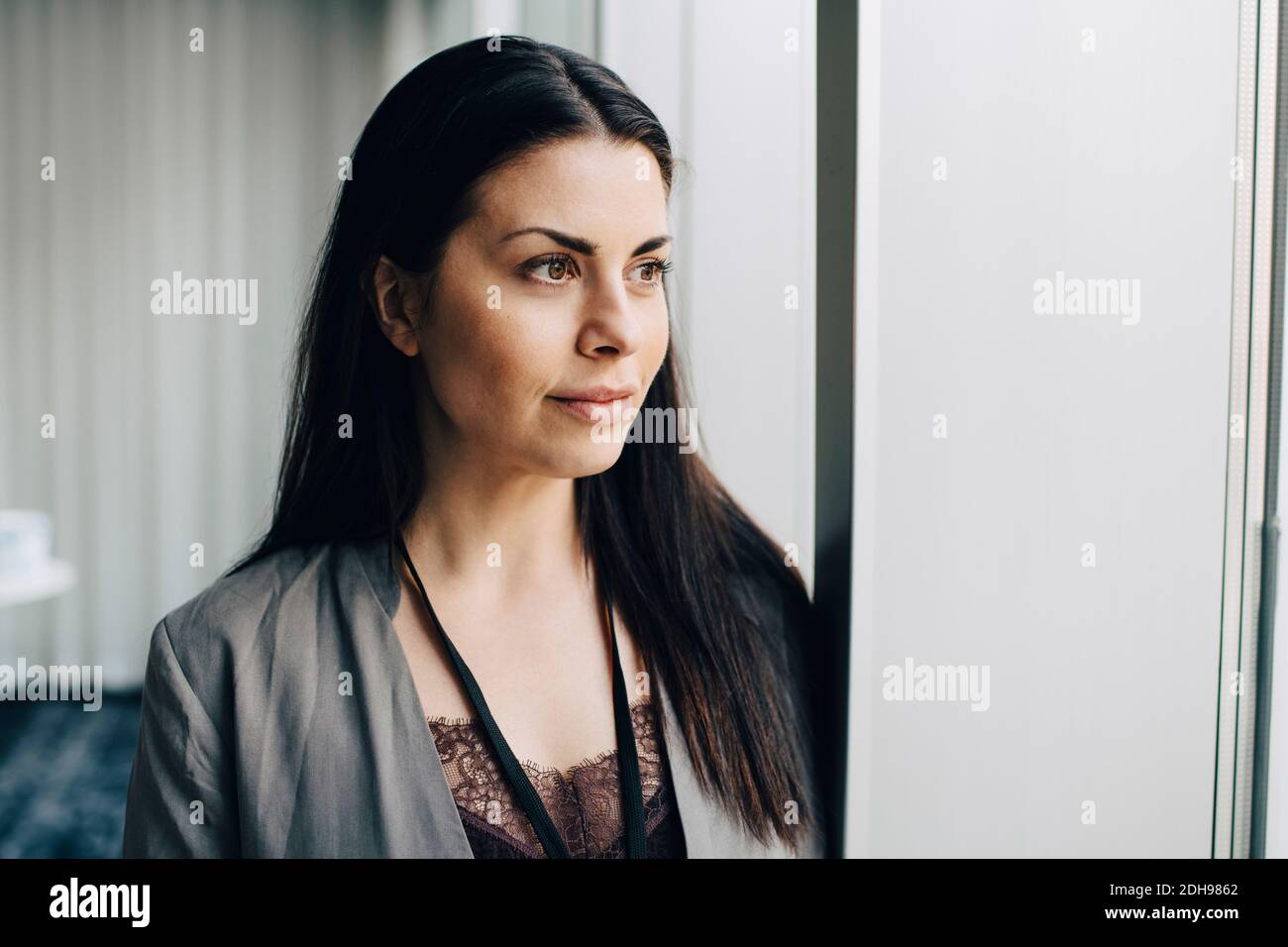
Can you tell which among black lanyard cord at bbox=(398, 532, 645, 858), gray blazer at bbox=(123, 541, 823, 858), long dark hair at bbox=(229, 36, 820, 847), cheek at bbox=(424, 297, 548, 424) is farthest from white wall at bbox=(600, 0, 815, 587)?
gray blazer at bbox=(123, 541, 823, 858)

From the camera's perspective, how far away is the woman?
82cm

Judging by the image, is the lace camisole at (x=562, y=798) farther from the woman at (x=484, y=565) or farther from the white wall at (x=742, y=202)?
the white wall at (x=742, y=202)

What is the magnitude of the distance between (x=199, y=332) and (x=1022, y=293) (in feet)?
2.98

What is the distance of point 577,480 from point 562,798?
1.09ft

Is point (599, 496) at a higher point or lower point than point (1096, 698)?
higher

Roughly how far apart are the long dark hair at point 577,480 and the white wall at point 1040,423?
0.38ft

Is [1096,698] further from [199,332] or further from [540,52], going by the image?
[199,332]

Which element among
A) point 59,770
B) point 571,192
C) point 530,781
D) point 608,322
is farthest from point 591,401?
point 59,770

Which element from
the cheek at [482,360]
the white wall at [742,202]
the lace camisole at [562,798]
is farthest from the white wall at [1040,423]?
the cheek at [482,360]

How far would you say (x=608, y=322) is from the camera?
2.77 feet

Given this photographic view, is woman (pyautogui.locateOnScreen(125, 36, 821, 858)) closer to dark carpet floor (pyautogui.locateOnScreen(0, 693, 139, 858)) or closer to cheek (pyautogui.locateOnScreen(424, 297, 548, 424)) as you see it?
cheek (pyautogui.locateOnScreen(424, 297, 548, 424))

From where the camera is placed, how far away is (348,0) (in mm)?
986

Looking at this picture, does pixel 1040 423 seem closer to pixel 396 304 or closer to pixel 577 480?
pixel 577 480
